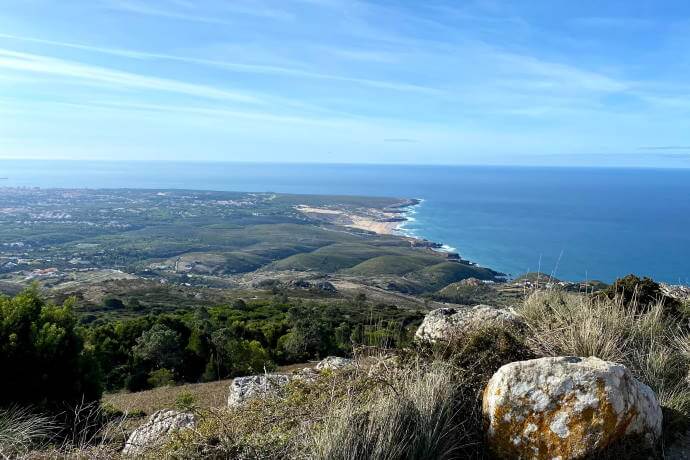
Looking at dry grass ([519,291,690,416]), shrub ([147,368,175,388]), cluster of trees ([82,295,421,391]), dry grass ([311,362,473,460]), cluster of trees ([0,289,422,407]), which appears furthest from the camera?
cluster of trees ([82,295,421,391])

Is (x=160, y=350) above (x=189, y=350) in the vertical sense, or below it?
Answer: above

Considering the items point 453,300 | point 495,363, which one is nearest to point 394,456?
point 495,363

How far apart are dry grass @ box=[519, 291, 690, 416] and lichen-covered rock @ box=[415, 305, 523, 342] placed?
1.29 ft

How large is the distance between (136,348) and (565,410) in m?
20.4

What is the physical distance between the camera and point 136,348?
20484 mm

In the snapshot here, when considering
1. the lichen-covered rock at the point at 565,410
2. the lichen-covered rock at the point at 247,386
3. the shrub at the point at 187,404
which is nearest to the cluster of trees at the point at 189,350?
the shrub at the point at 187,404

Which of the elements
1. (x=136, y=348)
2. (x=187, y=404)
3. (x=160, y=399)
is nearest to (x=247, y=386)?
(x=187, y=404)

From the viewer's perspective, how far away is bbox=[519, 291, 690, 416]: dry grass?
16.3 ft

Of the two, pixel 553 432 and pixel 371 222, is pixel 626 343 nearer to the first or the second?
pixel 553 432

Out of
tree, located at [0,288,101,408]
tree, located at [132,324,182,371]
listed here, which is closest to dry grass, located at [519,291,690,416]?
tree, located at [0,288,101,408]

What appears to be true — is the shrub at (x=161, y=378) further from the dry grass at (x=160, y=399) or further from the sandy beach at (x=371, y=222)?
the sandy beach at (x=371, y=222)

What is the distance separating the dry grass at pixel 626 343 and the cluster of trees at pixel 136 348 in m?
1.92

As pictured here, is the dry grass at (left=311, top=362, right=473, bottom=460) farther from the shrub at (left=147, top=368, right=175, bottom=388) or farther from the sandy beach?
the sandy beach

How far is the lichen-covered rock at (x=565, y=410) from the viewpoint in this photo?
356 cm
